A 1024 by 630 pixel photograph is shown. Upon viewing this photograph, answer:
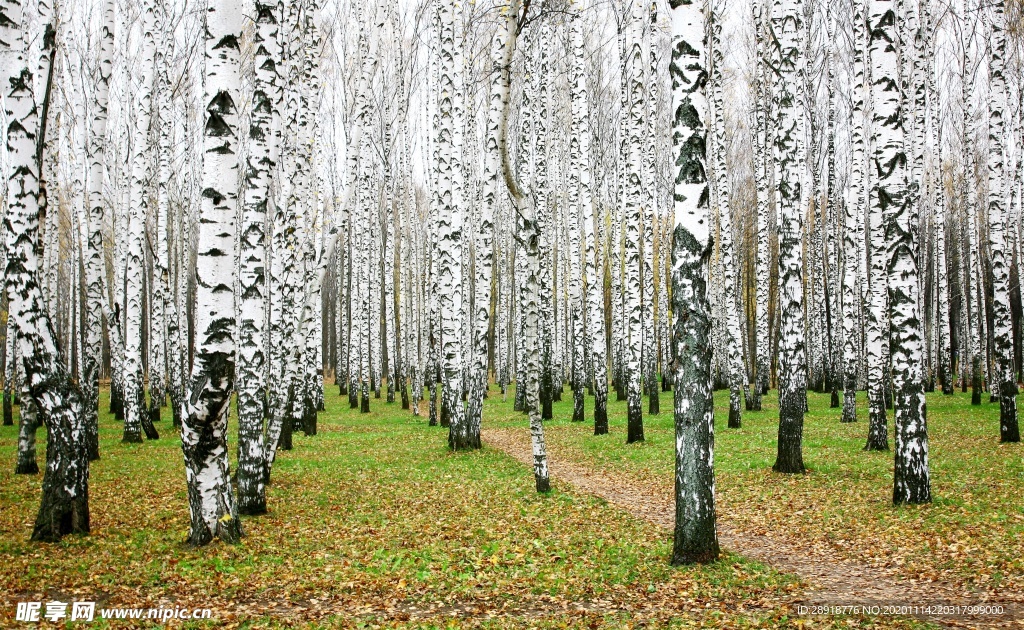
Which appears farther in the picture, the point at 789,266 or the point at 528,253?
the point at 789,266

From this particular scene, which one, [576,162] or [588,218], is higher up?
[576,162]

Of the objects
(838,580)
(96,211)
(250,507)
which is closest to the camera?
(838,580)

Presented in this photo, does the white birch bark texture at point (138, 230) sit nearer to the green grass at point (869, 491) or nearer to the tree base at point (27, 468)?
the tree base at point (27, 468)

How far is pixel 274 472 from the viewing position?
1159 centimetres

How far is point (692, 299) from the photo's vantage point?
6145 mm

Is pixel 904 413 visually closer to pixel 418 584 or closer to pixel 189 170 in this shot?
pixel 418 584

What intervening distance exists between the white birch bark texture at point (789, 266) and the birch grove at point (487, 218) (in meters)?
0.04

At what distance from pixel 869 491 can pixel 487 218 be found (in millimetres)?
8553

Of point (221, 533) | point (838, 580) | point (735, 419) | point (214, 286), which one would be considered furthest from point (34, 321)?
point (735, 419)

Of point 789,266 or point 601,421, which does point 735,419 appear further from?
point 789,266

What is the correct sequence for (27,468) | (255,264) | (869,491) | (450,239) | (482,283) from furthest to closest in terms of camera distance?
(482,283) → (450,239) → (27,468) → (869,491) → (255,264)

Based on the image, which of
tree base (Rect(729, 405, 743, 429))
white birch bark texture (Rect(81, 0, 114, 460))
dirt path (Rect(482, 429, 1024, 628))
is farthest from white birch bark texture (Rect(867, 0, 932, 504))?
white birch bark texture (Rect(81, 0, 114, 460))

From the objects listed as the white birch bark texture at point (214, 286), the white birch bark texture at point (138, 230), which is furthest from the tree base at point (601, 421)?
the white birch bark texture at point (138, 230)

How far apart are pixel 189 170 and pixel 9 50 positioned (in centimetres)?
2513
